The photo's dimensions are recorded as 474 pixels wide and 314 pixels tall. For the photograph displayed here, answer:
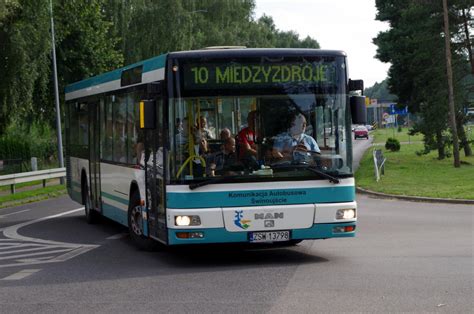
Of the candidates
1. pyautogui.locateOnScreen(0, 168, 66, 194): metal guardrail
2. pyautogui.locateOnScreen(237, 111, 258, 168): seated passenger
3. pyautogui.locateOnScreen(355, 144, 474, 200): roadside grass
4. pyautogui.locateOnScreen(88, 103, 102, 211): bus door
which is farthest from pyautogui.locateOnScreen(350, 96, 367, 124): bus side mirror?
pyautogui.locateOnScreen(0, 168, 66, 194): metal guardrail

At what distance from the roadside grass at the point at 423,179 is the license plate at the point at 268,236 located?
42.5 ft

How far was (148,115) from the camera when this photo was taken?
1173 centimetres

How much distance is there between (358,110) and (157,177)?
9.31ft

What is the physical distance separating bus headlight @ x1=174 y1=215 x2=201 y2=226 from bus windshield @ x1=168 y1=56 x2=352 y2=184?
0.47 m

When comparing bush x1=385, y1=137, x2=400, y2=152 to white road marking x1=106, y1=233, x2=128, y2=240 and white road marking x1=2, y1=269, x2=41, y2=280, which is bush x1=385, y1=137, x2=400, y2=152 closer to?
white road marking x1=106, y1=233, x2=128, y2=240

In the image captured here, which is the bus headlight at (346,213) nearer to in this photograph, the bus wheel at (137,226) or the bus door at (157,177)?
the bus door at (157,177)

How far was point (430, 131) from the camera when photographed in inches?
1758

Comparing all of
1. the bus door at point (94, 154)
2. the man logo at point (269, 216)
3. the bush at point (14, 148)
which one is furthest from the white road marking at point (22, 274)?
the bush at point (14, 148)

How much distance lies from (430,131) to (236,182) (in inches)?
1362

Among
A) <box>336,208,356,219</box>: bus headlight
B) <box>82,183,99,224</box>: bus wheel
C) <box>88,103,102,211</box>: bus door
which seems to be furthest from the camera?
<box>82,183,99,224</box>: bus wheel

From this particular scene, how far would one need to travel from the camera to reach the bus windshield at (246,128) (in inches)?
452

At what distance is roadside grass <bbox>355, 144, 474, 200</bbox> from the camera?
26.3 m

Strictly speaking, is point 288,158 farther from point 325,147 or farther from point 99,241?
point 99,241

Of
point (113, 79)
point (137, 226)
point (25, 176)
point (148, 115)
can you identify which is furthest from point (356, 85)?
point (25, 176)
